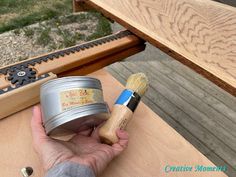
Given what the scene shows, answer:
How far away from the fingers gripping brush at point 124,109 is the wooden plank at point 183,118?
2.84ft

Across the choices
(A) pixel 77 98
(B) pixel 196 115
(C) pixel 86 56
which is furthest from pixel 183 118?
(A) pixel 77 98

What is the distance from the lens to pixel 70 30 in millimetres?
3037

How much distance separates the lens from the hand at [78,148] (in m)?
0.76

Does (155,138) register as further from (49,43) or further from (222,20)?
(49,43)

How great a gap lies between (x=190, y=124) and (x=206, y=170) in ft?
3.13

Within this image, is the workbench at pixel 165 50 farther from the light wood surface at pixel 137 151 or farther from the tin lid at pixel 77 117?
the tin lid at pixel 77 117

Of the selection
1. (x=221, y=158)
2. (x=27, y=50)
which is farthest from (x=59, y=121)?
(x=27, y=50)

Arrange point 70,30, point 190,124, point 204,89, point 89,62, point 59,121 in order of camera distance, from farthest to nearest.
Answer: point 70,30
point 204,89
point 190,124
point 89,62
point 59,121

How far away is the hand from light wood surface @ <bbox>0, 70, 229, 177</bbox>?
5 centimetres

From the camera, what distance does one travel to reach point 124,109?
890mm

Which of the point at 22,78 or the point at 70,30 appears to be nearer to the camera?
the point at 22,78

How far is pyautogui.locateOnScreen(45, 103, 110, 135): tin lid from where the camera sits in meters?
0.77

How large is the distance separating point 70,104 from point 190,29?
0.58m


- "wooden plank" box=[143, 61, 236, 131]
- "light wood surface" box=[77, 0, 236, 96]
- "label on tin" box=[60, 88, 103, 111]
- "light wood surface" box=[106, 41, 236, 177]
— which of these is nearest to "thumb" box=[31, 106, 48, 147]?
"label on tin" box=[60, 88, 103, 111]
